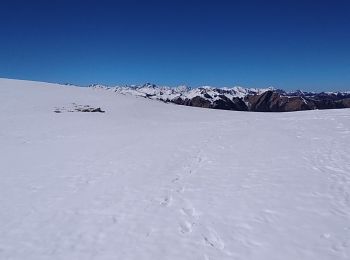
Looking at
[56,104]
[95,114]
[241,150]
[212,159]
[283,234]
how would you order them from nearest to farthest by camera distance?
[283,234] < [212,159] < [241,150] < [95,114] < [56,104]

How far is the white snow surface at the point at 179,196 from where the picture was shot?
7.92m

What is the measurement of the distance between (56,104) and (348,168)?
34247 millimetres

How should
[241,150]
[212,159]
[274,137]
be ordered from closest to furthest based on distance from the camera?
[212,159]
[241,150]
[274,137]

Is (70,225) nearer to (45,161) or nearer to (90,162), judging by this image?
(90,162)

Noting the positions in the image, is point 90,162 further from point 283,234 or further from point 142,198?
point 283,234

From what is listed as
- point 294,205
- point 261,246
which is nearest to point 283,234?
point 261,246

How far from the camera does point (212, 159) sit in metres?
16.3

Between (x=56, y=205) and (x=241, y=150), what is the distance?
1036cm

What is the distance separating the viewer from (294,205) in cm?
1015

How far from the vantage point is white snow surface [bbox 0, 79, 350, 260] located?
7.92 metres

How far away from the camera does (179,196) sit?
1123cm

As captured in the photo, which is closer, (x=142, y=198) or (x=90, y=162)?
(x=142, y=198)

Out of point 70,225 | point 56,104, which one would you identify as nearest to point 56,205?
point 70,225

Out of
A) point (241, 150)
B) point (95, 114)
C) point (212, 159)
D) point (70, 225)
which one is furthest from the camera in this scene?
point (95, 114)
